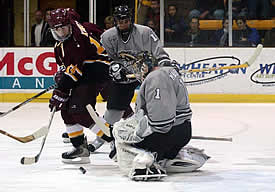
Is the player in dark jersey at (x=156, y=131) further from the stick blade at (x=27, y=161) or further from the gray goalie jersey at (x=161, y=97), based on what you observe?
the stick blade at (x=27, y=161)

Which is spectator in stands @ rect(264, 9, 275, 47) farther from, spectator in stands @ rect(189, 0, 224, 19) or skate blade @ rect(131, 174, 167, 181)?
skate blade @ rect(131, 174, 167, 181)

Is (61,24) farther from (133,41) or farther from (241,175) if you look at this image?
(241,175)

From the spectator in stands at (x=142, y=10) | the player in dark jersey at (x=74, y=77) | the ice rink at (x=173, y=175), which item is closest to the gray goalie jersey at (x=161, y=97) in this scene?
the ice rink at (x=173, y=175)

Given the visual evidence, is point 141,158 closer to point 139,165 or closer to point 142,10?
point 139,165

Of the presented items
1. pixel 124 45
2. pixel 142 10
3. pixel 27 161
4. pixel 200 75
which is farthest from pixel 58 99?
pixel 142 10

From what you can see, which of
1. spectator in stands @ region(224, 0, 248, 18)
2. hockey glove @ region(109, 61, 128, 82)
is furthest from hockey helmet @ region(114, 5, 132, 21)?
spectator in stands @ region(224, 0, 248, 18)

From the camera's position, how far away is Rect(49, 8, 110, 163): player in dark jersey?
4.01m

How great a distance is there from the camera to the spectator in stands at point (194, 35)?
8.35m

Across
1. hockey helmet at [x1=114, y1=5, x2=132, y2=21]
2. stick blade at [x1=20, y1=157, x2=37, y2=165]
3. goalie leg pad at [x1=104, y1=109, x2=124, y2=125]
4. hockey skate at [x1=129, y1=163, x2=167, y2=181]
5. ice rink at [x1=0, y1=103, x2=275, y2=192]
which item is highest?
hockey helmet at [x1=114, y1=5, x2=132, y2=21]

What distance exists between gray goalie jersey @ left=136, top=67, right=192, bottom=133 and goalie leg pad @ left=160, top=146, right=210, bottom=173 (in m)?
0.22

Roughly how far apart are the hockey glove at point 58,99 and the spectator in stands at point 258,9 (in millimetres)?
4881

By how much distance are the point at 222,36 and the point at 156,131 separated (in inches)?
198

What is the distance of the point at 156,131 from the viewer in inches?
138

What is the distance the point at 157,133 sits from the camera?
3.52 metres
